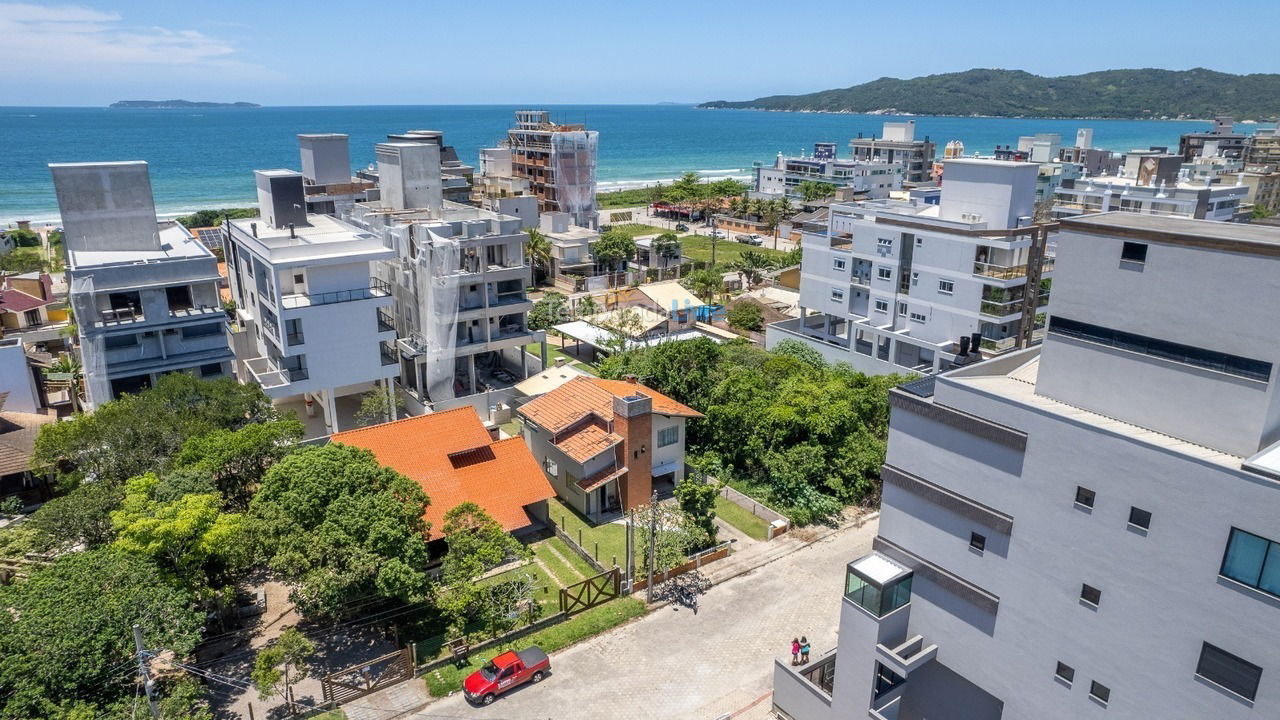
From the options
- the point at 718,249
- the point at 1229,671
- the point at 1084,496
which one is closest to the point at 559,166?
the point at 718,249

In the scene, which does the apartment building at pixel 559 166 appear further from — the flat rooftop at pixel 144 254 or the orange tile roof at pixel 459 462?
the orange tile roof at pixel 459 462

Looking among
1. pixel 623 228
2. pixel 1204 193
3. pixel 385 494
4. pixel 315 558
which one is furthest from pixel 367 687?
pixel 623 228

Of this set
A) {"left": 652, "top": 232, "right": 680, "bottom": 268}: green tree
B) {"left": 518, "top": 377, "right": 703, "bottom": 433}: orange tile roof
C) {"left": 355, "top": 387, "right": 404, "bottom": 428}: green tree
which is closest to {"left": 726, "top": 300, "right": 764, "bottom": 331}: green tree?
{"left": 652, "top": 232, "right": 680, "bottom": 268}: green tree

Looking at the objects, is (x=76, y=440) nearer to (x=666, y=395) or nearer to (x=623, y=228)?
(x=666, y=395)

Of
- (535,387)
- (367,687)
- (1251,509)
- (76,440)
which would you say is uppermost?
(1251,509)

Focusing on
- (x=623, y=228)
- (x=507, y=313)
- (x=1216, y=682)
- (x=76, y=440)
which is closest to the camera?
(x=1216, y=682)
